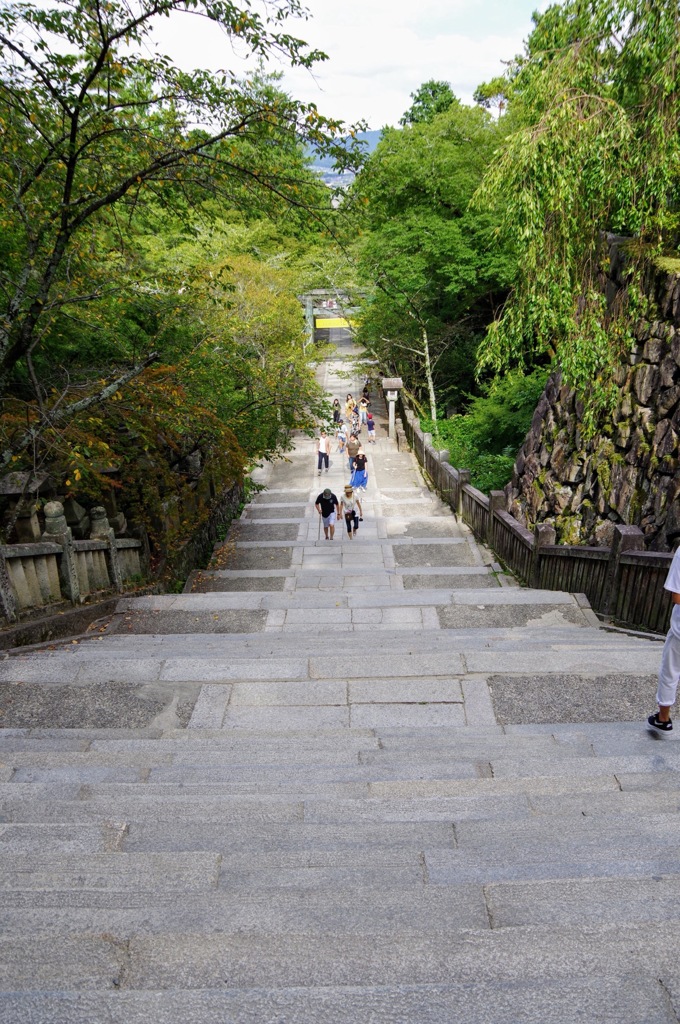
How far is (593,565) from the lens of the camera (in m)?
8.14

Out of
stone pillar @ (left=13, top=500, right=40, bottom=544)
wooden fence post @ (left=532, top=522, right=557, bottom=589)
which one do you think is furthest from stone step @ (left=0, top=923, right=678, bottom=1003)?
wooden fence post @ (left=532, top=522, right=557, bottom=589)

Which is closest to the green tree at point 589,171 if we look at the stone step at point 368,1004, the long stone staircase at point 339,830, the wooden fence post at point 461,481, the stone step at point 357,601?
the stone step at point 357,601

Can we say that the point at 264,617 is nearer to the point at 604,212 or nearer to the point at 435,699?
the point at 435,699

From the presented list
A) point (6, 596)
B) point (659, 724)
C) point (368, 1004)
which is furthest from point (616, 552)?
point (6, 596)

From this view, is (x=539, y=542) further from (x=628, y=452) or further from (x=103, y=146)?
(x=103, y=146)

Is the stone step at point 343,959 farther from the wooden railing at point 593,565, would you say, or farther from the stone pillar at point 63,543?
the stone pillar at point 63,543

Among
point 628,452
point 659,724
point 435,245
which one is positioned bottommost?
point 659,724

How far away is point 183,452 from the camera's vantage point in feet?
38.1

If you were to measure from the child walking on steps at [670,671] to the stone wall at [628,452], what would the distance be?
4116 millimetres

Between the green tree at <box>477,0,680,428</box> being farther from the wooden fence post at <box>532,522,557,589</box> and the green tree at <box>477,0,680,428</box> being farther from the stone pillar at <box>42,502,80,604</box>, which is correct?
the stone pillar at <box>42,502,80,604</box>

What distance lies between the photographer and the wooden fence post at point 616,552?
728cm

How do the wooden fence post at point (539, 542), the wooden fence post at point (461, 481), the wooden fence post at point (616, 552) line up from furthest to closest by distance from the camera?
the wooden fence post at point (461, 481)
the wooden fence post at point (539, 542)
the wooden fence post at point (616, 552)

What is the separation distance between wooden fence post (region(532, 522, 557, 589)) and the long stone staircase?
2.42 metres

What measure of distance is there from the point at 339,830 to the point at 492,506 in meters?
8.83
